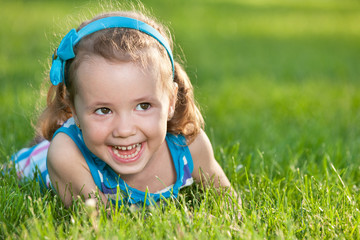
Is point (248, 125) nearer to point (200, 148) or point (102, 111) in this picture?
point (200, 148)

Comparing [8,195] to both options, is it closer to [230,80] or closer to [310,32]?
[230,80]

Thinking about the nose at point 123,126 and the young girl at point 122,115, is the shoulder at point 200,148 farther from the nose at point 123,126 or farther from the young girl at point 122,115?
the nose at point 123,126

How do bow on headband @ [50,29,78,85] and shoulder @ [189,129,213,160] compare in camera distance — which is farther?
shoulder @ [189,129,213,160]

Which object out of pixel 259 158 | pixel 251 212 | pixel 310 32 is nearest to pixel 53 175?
pixel 251 212

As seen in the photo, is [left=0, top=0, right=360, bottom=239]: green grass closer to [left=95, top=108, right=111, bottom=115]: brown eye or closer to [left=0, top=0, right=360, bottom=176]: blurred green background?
[left=0, top=0, right=360, bottom=176]: blurred green background

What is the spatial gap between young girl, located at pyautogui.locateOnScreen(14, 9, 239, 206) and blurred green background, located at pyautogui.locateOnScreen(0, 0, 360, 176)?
1.27 ft

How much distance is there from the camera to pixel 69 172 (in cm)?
256

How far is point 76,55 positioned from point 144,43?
1.15ft

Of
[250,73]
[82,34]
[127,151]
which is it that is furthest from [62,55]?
[250,73]

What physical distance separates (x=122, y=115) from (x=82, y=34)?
49 centimetres

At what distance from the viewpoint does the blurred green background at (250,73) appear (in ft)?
12.3

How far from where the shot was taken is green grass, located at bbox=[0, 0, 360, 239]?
7.23ft

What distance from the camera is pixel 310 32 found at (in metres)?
9.89

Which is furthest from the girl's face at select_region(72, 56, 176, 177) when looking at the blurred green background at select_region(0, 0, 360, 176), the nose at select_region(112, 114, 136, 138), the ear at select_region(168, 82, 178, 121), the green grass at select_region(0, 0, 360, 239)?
the blurred green background at select_region(0, 0, 360, 176)
